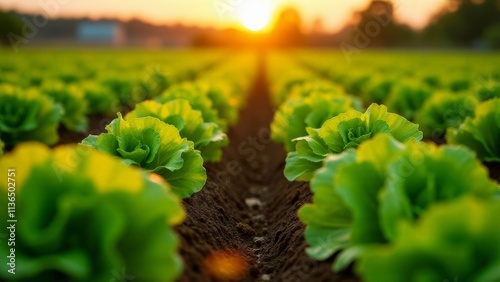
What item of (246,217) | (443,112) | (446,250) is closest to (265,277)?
(246,217)

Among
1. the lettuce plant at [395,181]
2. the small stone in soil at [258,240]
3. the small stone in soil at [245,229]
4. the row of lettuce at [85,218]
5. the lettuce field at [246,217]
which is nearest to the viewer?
the lettuce field at [246,217]

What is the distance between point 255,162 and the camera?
31.3ft

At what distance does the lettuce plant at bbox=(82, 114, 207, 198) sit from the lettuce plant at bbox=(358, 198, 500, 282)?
210cm

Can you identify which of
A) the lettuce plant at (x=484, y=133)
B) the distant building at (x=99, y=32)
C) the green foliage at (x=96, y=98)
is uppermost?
the distant building at (x=99, y=32)

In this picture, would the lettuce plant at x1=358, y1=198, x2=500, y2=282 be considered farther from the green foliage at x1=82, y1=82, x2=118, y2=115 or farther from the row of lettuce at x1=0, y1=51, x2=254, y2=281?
the green foliage at x1=82, y1=82, x2=118, y2=115

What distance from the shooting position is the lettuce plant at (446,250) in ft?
7.25

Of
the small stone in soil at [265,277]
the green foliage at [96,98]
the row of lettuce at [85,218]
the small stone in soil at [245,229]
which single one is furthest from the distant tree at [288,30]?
the row of lettuce at [85,218]

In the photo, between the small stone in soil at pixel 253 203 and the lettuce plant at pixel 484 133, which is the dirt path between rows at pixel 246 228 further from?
the lettuce plant at pixel 484 133

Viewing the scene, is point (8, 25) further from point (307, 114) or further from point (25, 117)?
point (307, 114)

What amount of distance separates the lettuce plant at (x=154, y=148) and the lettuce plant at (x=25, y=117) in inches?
130

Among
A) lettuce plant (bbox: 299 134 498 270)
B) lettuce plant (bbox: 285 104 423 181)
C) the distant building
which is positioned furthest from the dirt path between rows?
the distant building

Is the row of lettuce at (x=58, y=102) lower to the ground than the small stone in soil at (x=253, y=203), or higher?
higher

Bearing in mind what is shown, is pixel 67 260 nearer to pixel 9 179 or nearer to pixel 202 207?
pixel 9 179

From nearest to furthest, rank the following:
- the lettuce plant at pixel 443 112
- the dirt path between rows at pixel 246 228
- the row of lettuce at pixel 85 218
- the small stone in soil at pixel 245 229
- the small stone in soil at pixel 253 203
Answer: the row of lettuce at pixel 85 218
the dirt path between rows at pixel 246 228
the small stone in soil at pixel 245 229
the small stone in soil at pixel 253 203
the lettuce plant at pixel 443 112
